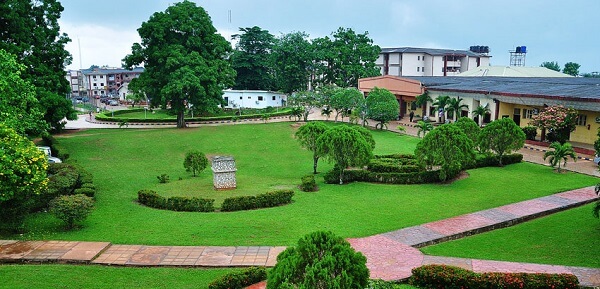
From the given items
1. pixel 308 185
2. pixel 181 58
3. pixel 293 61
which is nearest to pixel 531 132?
pixel 308 185

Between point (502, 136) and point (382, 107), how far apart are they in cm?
1522

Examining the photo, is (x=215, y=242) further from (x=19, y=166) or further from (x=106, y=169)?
(x=106, y=169)

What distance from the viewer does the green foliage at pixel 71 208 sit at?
14023mm

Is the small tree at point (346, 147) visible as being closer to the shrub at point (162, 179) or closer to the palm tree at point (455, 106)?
the shrub at point (162, 179)

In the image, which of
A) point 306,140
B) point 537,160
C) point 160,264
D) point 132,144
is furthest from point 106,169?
point 537,160

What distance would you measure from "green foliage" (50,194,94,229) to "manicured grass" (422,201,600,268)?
10142 mm

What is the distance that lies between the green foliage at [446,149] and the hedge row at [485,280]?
33.2 feet

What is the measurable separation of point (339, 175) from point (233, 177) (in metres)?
4.86

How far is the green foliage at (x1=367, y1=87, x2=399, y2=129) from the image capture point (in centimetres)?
3806

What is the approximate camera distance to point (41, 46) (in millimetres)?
29922

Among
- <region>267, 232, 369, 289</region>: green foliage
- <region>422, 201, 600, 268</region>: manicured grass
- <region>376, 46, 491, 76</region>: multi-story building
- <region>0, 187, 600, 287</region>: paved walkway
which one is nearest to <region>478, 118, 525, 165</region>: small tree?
<region>422, 201, 600, 268</region>: manicured grass

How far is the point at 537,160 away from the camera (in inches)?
1009

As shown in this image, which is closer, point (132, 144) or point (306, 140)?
point (306, 140)

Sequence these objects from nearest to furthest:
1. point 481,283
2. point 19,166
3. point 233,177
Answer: point 481,283 → point 19,166 → point 233,177
